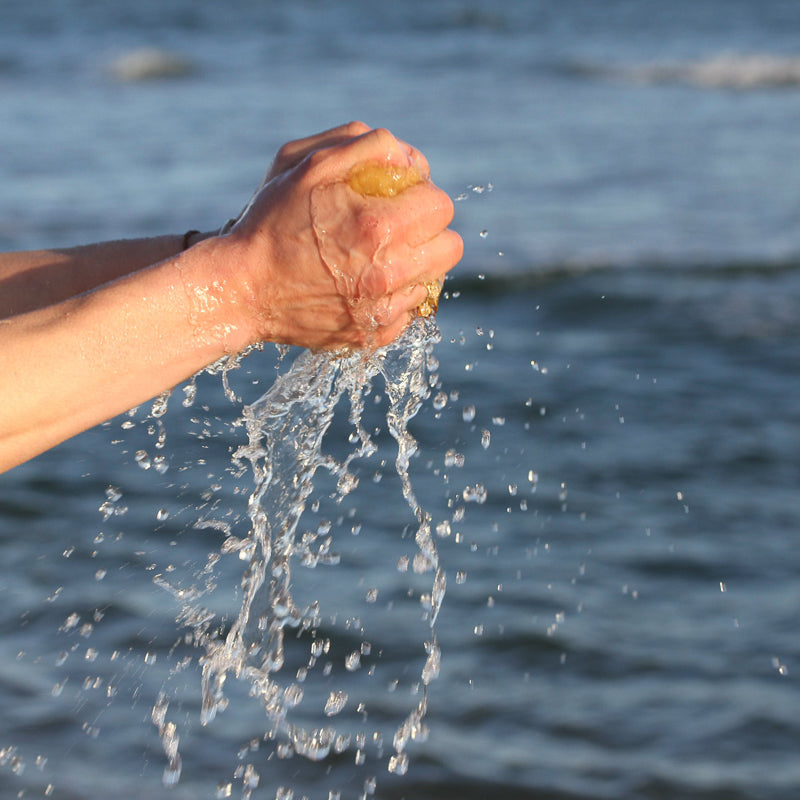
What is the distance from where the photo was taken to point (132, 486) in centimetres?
402

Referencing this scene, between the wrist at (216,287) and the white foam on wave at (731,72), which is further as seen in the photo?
the white foam on wave at (731,72)

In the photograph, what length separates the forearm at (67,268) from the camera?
Result: 85.7 inches

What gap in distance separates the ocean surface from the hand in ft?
3.10

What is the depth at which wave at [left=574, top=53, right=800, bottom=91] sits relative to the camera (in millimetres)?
15172

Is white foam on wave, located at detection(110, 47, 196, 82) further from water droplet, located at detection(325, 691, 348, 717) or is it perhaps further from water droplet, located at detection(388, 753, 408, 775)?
water droplet, located at detection(388, 753, 408, 775)

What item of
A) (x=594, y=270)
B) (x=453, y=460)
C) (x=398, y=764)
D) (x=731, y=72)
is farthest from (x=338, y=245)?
(x=731, y=72)

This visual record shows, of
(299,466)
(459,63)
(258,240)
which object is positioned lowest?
(459,63)

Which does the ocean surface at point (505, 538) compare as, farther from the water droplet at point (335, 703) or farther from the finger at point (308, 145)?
the finger at point (308, 145)

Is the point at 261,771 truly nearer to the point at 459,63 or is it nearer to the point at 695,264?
the point at 695,264

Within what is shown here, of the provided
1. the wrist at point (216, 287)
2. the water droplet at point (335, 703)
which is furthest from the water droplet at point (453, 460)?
the wrist at point (216, 287)

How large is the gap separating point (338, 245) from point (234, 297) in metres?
0.18

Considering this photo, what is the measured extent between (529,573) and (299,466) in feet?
3.97

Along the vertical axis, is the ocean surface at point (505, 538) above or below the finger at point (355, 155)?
below

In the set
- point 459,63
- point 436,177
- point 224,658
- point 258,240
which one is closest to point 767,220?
point 436,177
